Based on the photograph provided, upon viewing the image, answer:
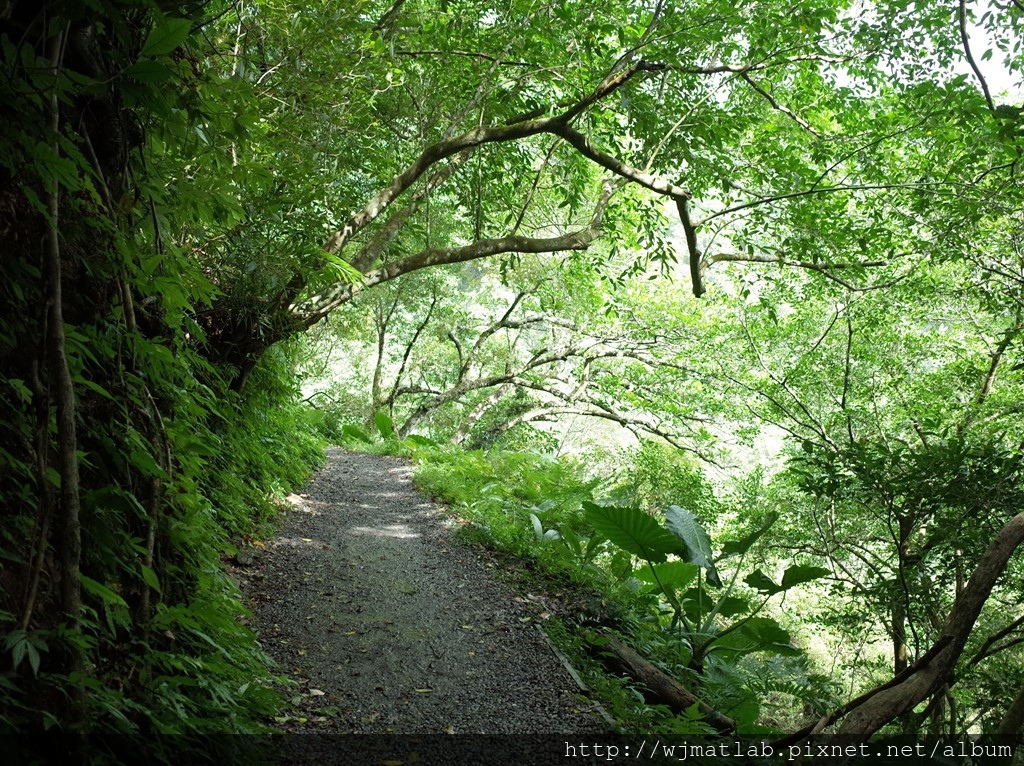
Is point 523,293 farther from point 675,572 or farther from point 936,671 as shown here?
point 936,671

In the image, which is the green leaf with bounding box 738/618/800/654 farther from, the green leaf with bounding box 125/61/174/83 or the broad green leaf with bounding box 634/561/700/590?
the green leaf with bounding box 125/61/174/83

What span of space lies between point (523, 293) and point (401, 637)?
11634 millimetres

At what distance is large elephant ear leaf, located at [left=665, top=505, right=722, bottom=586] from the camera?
5.28 meters

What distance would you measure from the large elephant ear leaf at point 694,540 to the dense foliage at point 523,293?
0.12 feet

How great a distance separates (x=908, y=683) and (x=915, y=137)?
6841 millimetres

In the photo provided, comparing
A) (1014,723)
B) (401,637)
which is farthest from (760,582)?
(401,637)

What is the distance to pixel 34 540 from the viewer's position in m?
1.91

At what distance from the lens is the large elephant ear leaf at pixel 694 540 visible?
528cm

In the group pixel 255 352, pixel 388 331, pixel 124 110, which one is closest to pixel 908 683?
pixel 124 110

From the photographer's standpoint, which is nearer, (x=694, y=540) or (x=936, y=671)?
(x=936, y=671)

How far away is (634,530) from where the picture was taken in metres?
5.13

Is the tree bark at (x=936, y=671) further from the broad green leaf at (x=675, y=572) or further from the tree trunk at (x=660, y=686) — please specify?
the broad green leaf at (x=675, y=572)

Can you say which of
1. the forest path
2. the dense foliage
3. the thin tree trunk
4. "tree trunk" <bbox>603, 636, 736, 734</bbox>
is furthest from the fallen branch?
the thin tree trunk

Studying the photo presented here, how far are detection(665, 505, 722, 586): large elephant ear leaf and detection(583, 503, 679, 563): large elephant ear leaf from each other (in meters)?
0.15
